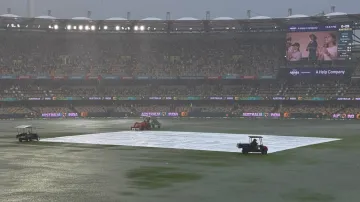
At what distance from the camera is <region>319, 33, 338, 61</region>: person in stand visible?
107m

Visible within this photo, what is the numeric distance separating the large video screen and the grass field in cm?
6786

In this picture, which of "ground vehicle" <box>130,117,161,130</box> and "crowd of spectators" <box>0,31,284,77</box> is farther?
"crowd of spectators" <box>0,31,284,77</box>

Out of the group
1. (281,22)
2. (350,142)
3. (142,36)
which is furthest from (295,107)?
(350,142)

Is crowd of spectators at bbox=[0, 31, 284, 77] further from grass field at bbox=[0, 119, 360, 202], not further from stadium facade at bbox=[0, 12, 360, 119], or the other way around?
grass field at bbox=[0, 119, 360, 202]

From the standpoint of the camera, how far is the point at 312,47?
109 m

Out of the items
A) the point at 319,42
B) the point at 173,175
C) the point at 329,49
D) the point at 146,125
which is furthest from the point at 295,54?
the point at 173,175

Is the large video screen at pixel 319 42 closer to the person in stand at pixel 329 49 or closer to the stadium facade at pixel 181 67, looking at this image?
the person in stand at pixel 329 49

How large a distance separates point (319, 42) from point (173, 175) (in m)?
87.4

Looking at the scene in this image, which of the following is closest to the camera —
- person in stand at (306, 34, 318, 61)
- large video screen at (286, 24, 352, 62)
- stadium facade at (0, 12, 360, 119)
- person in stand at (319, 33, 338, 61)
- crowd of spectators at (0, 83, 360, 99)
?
large video screen at (286, 24, 352, 62)

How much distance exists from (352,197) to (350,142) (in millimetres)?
28975

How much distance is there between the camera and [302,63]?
11200cm

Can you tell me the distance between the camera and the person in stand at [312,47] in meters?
109

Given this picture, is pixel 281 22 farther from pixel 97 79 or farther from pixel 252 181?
pixel 252 181

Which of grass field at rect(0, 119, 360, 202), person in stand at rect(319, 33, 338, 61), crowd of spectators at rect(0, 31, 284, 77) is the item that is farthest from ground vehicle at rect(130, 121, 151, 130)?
person in stand at rect(319, 33, 338, 61)
